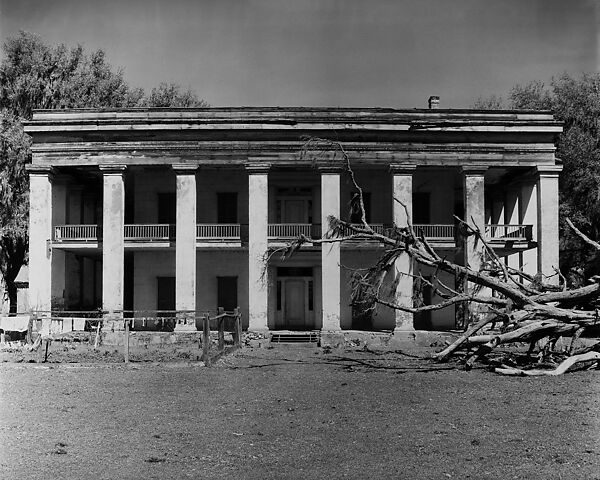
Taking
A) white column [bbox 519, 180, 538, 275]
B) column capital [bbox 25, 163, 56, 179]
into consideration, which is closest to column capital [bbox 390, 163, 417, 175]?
white column [bbox 519, 180, 538, 275]

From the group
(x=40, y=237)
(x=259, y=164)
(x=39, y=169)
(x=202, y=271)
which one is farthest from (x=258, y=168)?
(x=40, y=237)

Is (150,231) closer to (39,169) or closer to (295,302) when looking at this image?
(39,169)

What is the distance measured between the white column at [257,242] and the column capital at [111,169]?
13.7 feet

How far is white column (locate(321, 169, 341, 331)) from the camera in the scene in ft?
76.6

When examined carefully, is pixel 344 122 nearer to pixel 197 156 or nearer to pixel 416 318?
pixel 197 156

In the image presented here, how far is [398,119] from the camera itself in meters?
23.5

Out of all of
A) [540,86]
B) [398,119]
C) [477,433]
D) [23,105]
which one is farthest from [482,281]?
[23,105]

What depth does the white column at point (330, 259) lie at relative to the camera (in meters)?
23.4

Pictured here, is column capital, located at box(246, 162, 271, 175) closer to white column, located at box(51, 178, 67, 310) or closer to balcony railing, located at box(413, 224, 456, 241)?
balcony railing, located at box(413, 224, 456, 241)

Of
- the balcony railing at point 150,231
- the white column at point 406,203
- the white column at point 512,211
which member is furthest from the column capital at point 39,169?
the white column at point 512,211

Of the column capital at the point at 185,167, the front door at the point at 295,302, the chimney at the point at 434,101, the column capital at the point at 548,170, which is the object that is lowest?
the front door at the point at 295,302

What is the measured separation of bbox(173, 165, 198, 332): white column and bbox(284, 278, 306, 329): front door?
A: 4.08m

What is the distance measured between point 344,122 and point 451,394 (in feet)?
43.8

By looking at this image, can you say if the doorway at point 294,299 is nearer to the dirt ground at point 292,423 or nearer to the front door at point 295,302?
the front door at point 295,302
